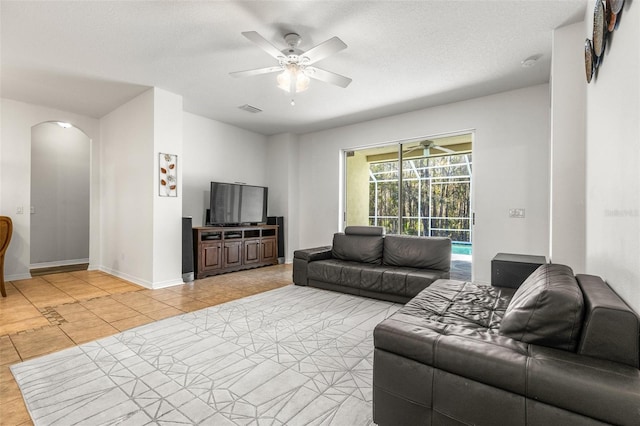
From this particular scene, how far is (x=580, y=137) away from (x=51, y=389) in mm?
4540

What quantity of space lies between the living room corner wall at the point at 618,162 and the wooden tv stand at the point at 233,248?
4924 millimetres

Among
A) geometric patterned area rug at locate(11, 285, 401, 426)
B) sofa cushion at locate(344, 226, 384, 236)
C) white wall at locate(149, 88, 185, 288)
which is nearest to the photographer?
geometric patterned area rug at locate(11, 285, 401, 426)

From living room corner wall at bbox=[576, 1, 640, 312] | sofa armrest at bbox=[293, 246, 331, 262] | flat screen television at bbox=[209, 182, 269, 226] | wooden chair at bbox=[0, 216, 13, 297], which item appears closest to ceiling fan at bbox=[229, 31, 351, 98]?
living room corner wall at bbox=[576, 1, 640, 312]

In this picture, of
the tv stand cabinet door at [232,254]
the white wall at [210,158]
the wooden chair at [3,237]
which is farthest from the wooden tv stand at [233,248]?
the wooden chair at [3,237]

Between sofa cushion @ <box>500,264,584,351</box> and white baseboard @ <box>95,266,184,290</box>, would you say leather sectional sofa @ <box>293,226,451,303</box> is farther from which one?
sofa cushion @ <box>500,264,584,351</box>

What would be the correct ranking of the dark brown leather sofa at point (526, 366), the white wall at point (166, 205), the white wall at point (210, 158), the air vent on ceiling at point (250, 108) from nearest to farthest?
the dark brown leather sofa at point (526, 366) → the white wall at point (166, 205) → the air vent on ceiling at point (250, 108) → the white wall at point (210, 158)

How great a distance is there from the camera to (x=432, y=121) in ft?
16.4

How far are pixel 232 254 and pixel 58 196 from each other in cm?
401

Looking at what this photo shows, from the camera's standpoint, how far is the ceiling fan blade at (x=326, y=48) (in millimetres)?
2494

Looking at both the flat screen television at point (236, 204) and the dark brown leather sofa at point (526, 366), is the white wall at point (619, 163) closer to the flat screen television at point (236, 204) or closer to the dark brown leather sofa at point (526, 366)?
the dark brown leather sofa at point (526, 366)

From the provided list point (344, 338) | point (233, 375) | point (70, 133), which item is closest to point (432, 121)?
point (344, 338)

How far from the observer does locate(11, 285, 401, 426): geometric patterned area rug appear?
5.38 feet

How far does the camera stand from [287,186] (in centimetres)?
666

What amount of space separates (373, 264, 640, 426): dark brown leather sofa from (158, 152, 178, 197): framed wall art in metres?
4.01
